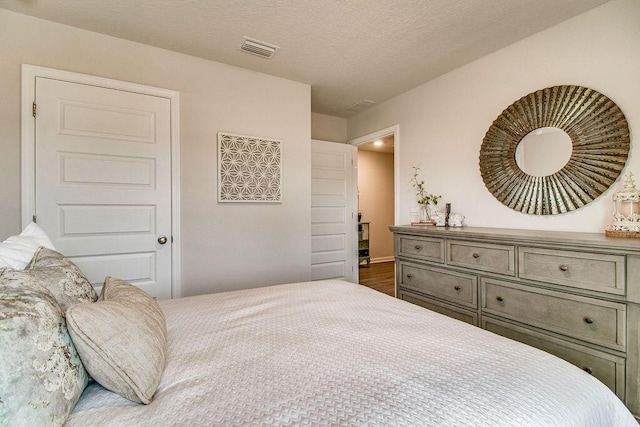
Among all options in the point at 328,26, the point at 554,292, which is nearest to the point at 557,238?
the point at 554,292

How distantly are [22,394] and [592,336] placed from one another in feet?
7.61

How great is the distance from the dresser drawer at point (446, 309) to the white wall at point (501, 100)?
87cm

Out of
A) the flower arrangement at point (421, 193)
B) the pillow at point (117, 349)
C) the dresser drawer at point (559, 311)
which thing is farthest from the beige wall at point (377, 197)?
the pillow at point (117, 349)

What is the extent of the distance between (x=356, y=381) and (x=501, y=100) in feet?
8.93

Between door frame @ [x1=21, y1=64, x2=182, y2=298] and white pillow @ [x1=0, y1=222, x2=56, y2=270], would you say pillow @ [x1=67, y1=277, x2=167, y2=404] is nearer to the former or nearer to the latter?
white pillow @ [x1=0, y1=222, x2=56, y2=270]

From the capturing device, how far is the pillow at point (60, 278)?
2.90 feet

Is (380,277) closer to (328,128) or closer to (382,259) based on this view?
(382,259)

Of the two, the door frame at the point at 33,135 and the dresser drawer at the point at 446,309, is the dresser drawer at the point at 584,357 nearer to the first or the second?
the dresser drawer at the point at 446,309

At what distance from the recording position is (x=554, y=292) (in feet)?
5.74

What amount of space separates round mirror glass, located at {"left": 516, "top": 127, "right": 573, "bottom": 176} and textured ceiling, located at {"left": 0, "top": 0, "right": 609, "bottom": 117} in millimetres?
812

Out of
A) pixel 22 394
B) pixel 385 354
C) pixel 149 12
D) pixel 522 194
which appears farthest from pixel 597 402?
pixel 149 12

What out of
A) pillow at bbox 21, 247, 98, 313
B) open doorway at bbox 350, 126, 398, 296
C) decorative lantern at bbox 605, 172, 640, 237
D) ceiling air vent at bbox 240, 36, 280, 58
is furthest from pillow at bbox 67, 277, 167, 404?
open doorway at bbox 350, 126, 398, 296

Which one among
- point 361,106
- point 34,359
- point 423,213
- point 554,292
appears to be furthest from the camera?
point 361,106

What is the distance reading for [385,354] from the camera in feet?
3.16
